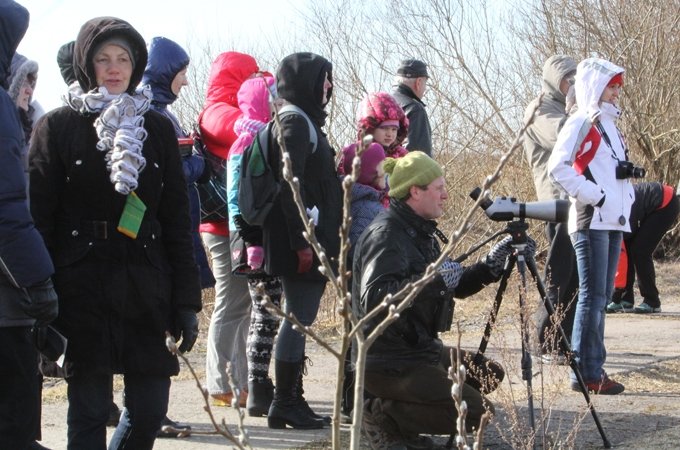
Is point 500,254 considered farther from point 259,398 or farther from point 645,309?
point 645,309

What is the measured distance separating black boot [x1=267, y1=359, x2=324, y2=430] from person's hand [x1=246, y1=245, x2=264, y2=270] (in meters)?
0.48

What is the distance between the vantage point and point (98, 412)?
381cm

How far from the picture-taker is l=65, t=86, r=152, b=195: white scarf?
3.88 metres

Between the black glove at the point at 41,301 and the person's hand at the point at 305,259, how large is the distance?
2.02m

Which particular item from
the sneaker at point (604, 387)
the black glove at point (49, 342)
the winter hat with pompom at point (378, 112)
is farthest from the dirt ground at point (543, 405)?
the black glove at point (49, 342)

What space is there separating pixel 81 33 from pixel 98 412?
1330 millimetres

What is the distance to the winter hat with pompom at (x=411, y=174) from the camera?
5.02m

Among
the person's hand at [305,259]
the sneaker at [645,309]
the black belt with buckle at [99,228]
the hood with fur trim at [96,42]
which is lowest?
the sneaker at [645,309]

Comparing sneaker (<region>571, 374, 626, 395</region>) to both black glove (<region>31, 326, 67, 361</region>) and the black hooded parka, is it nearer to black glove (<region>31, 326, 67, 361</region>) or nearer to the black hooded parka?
the black hooded parka

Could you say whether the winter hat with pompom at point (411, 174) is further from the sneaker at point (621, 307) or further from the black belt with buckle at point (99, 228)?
the sneaker at point (621, 307)

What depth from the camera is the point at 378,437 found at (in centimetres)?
508

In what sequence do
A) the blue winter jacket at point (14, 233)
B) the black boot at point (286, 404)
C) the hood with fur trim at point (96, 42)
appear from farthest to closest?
the black boot at point (286, 404) < the hood with fur trim at point (96, 42) < the blue winter jacket at point (14, 233)

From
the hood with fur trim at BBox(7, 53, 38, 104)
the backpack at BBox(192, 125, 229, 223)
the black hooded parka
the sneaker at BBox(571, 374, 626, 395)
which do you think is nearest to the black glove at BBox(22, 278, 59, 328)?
the black hooded parka

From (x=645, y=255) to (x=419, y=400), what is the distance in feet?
19.3
